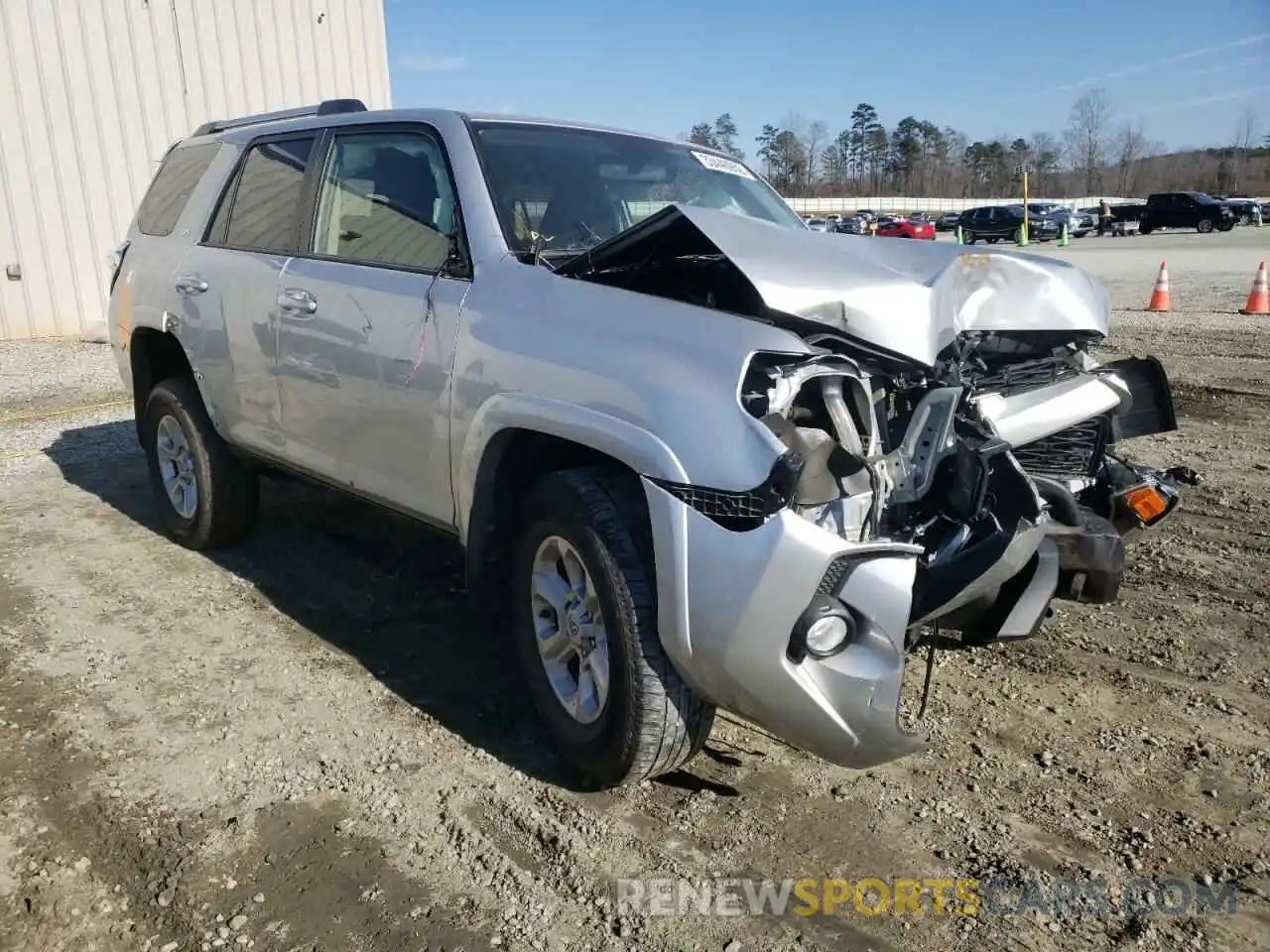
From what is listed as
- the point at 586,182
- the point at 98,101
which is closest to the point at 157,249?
the point at 586,182

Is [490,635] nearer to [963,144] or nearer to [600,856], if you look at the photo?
[600,856]

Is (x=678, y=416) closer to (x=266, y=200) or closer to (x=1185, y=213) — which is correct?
(x=266, y=200)

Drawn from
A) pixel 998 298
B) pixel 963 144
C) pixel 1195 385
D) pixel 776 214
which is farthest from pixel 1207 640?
pixel 963 144

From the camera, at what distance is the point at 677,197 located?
13.4ft

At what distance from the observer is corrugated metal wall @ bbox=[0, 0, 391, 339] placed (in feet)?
42.6

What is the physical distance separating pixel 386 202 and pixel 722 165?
1536mm

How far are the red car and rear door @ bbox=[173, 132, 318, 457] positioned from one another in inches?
1352

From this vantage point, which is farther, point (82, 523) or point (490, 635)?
point (82, 523)

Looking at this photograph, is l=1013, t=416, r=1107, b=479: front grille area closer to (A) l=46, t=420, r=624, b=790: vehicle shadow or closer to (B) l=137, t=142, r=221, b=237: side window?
(A) l=46, t=420, r=624, b=790: vehicle shadow

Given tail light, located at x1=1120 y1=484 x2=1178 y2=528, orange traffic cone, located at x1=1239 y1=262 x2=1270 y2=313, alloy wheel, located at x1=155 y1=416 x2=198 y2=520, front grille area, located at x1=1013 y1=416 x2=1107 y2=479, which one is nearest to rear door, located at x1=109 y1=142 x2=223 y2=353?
alloy wheel, located at x1=155 y1=416 x2=198 y2=520

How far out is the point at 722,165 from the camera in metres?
4.52

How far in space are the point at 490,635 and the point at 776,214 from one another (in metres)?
2.19

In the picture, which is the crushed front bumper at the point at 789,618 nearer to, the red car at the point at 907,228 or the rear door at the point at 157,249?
the rear door at the point at 157,249

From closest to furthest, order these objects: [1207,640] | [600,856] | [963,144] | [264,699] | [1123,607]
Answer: [600,856] < [264,699] < [1207,640] < [1123,607] < [963,144]
